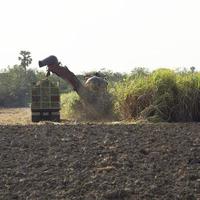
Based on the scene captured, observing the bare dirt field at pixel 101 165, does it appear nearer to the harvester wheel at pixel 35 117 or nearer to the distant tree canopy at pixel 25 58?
the harvester wheel at pixel 35 117

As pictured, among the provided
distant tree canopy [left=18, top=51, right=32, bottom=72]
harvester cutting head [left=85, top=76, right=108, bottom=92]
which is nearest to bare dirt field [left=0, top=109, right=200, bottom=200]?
harvester cutting head [left=85, top=76, right=108, bottom=92]

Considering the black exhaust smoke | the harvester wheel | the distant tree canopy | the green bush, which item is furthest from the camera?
the distant tree canopy

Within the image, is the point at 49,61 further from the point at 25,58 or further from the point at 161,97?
the point at 25,58

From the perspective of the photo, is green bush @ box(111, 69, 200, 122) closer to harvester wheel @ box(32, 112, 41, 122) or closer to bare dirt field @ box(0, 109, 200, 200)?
harvester wheel @ box(32, 112, 41, 122)

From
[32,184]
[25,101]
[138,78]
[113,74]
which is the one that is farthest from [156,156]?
[25,101]

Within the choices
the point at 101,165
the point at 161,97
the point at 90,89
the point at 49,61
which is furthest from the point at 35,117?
the point at 101,165

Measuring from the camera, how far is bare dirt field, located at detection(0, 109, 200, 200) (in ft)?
23.2

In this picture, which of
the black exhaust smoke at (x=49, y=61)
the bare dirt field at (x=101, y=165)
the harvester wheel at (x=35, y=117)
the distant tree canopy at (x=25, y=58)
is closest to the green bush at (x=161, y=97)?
the harvester wheel at (x=35, y=117)

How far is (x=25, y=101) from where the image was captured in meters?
42.3

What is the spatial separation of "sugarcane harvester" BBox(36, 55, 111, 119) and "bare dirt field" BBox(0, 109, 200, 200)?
20.7 feet

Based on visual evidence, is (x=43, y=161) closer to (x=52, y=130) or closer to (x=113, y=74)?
(x=52, y=130)

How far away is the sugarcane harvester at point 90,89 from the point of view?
58.1 ft

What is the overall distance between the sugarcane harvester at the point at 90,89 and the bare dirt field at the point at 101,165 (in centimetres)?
630

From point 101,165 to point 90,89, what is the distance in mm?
10110
